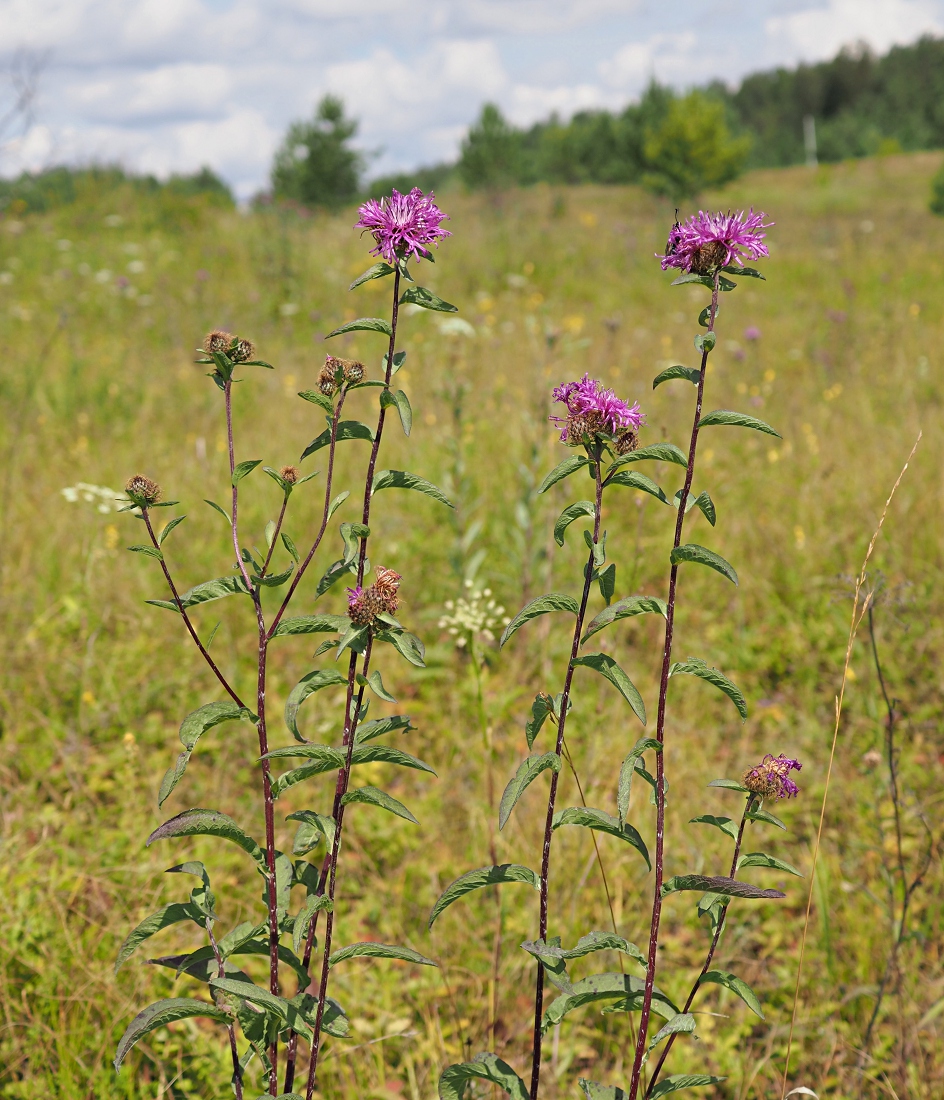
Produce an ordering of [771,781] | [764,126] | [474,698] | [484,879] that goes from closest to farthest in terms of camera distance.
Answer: [484,879]
[771,781]
[474,698]
[764,126]

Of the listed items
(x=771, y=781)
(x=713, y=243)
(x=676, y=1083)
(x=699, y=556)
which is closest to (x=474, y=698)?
(x=771, y=781)

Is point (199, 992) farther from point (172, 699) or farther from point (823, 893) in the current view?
point (823, 893)

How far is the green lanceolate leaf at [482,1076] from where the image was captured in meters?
1.16

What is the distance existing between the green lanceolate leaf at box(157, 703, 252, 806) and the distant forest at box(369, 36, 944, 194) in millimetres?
25054

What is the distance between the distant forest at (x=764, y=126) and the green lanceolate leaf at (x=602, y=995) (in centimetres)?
2506

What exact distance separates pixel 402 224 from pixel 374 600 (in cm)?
54

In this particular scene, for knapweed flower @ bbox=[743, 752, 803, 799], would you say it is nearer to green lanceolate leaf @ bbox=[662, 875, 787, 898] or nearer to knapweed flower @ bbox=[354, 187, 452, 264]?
green lanceolate leaf @ bbox=[662, 875, 787, 898]

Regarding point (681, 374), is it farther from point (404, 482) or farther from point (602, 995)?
point (602, 995)

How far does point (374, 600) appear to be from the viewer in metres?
1.13

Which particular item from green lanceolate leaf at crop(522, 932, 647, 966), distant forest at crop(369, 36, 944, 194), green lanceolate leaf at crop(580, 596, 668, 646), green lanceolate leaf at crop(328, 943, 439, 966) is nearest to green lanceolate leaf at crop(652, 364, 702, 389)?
green lanceolate leaf at crop(580, 596, 668, 646)

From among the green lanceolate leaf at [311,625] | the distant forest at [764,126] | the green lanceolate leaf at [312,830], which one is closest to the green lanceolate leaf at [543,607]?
the green lanceolate leaf at [311,625]

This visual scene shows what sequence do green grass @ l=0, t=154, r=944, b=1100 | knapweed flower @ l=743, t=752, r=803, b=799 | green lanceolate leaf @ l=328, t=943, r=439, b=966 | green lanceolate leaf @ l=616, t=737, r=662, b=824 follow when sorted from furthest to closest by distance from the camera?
green grass @ l=0, t=154, r=944, b=1100 → knapweed flower @ l=743, t=752, r=803, b=799 → green lanceolate leaf @ l=328, t=943, r=439, b=966 → green lanceolate leaf @ l=616, t=737, r=662, b=824

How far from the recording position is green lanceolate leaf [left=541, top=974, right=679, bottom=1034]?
1139mm

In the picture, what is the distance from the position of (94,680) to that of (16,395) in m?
3.35
